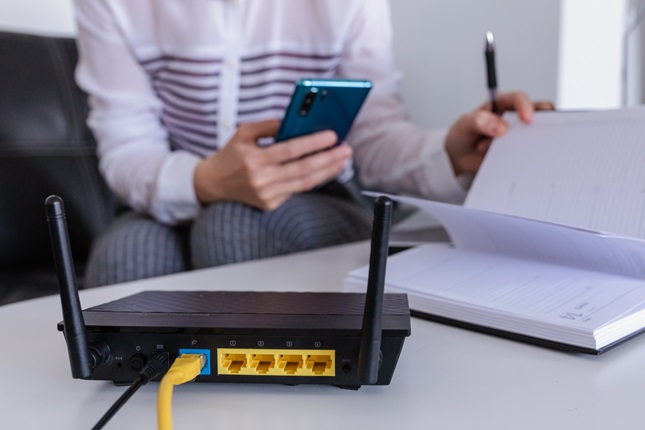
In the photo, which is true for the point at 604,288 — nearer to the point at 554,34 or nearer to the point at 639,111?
the point at 639,111

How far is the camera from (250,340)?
1.33 feet

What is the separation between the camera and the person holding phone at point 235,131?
0.92 m

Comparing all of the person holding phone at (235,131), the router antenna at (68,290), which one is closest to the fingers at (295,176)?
the person holding phone at (235,131)

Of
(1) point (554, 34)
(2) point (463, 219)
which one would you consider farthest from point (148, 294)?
(1) point (554, 34)

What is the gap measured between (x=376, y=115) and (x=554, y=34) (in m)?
0.34

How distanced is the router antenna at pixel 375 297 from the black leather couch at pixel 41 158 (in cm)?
92

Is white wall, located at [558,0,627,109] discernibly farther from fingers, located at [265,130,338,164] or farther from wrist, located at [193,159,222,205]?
wrist, located at [193,159,222,205]

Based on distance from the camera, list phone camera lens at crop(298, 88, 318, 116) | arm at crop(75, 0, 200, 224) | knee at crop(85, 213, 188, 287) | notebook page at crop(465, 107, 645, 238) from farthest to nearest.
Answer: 1. arm at crop(75, 0, 200, 224)
2. knee at crop(85, 213, 188, 287)
3. phone camera lens at crop(298, 88, 318, 116)
4. notebook page at crop(465, 107, 645, 238)

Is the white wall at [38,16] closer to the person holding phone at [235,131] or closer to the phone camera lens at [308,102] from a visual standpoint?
the person holding phone at [235,131]

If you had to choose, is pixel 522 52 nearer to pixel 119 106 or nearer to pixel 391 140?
pixel 391 140

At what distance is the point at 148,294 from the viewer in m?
0.52

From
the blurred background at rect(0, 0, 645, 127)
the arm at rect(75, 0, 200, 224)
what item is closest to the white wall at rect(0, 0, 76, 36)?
the arm at rect(75, 0, 200, 224)

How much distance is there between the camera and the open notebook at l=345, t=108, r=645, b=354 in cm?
51

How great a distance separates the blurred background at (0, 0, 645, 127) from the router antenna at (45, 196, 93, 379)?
3.11 ft
